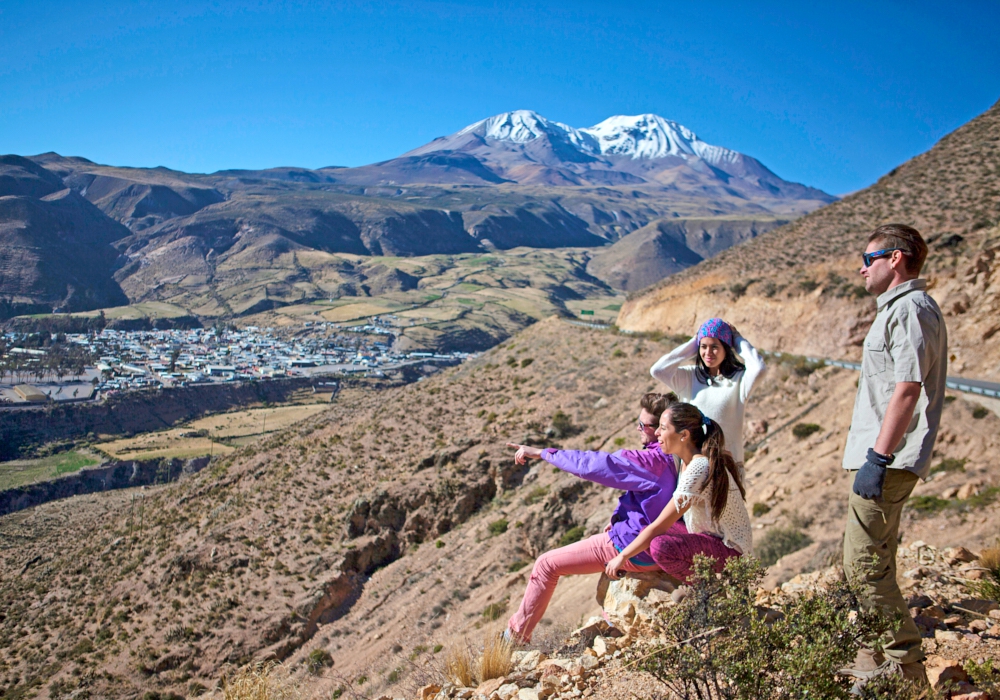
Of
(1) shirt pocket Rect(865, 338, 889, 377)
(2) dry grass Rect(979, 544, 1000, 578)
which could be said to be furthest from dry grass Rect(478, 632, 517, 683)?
(2) dry grass Rect(979, 544, 1000, 578)

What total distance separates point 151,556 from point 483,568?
13.2 m

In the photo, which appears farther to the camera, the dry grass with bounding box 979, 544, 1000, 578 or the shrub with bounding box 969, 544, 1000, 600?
the dry grass with bounding box 979, 544, 1000, 578

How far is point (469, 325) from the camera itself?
98.1 m

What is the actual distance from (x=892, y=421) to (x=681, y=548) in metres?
1.46

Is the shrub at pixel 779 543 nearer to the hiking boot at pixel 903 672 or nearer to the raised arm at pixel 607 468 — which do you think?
the raised arm at pixel 607 468

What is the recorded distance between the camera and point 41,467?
41375mm

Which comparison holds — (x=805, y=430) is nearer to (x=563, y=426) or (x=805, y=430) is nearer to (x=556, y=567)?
(x=563, y=426)

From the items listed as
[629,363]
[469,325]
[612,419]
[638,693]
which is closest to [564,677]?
[638,693]

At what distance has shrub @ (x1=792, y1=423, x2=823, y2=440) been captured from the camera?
13.0 metres

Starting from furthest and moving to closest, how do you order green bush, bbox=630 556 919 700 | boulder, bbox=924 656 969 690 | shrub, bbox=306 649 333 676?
shrub, bbox=306 649 333 676, boulder, bbox=924 656 969 690, green bush, bbox=630 556 919 700

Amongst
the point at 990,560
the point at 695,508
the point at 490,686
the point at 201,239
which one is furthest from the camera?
the point at 201,239

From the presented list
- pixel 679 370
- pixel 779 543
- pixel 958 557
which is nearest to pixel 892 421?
pixel 679 370

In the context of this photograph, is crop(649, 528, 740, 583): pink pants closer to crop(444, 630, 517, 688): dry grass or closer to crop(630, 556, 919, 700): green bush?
crop(630, 556, 919, 700): green bush

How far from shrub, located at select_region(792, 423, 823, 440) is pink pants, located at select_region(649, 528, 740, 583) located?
1047cm
